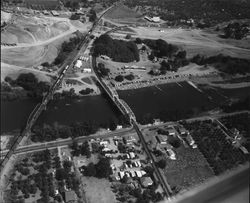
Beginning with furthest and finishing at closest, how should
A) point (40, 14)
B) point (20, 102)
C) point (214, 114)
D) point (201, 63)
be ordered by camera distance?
1. point (40, 14)
2. point (201, 63)
3. point (214, 114)
4. point (20, 102)

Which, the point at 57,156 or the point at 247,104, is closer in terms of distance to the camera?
the point at 57,156

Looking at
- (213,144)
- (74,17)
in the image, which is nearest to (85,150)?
(213,144)

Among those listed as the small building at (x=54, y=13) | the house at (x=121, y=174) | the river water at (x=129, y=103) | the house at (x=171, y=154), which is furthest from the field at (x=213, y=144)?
the small building at (x=54, y=13)

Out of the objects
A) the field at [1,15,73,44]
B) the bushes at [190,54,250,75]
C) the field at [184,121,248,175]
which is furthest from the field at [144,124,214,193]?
the field at [1,15,73,44]

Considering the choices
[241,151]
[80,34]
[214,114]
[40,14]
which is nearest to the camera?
[241,151]

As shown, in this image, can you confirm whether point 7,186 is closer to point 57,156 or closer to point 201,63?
point 57,156

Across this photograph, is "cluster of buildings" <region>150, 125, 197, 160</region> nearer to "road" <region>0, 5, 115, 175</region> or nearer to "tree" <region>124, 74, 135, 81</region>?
"road" <region>0, 5, 115, 175</region>

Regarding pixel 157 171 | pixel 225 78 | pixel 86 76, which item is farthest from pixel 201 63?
pixel 157 171

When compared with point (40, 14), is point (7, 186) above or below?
below
